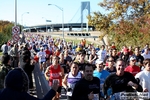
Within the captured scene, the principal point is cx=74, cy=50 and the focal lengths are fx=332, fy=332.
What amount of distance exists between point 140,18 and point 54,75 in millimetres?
25901

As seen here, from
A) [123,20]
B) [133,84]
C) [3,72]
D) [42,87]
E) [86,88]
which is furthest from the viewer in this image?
[123,20]

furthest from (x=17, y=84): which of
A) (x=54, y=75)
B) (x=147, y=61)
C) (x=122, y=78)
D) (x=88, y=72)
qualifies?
(x=54, y=75)

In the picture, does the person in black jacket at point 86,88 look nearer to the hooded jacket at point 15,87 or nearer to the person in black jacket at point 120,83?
the person in black jacket at point 120,83

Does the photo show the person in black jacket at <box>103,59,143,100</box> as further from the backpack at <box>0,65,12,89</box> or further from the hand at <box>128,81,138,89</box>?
the backpack at <box>0,65,12,89</box>

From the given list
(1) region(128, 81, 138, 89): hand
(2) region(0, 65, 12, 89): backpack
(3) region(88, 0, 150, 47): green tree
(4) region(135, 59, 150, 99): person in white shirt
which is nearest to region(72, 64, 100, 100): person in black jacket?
(1) region(128, 81, 138, 89): hand

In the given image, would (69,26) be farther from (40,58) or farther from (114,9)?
(40,58)

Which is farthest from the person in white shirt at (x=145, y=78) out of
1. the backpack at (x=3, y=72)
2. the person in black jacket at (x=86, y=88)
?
the backpack at (x=3, y=72)

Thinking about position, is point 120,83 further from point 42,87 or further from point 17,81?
point 42,87

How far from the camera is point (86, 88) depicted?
19.7ft

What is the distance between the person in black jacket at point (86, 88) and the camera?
598 cm

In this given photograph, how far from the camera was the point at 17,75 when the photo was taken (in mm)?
4027

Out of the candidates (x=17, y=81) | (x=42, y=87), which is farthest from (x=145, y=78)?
(x=17, y=81)

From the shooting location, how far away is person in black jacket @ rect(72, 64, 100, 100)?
5984 millimetres

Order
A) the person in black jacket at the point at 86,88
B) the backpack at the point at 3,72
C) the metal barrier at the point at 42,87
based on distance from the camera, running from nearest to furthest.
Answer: the person in black jacket at the point at 86,88 < the backpack at the point at 3,72 < the metal barrier at the point at 42,87
